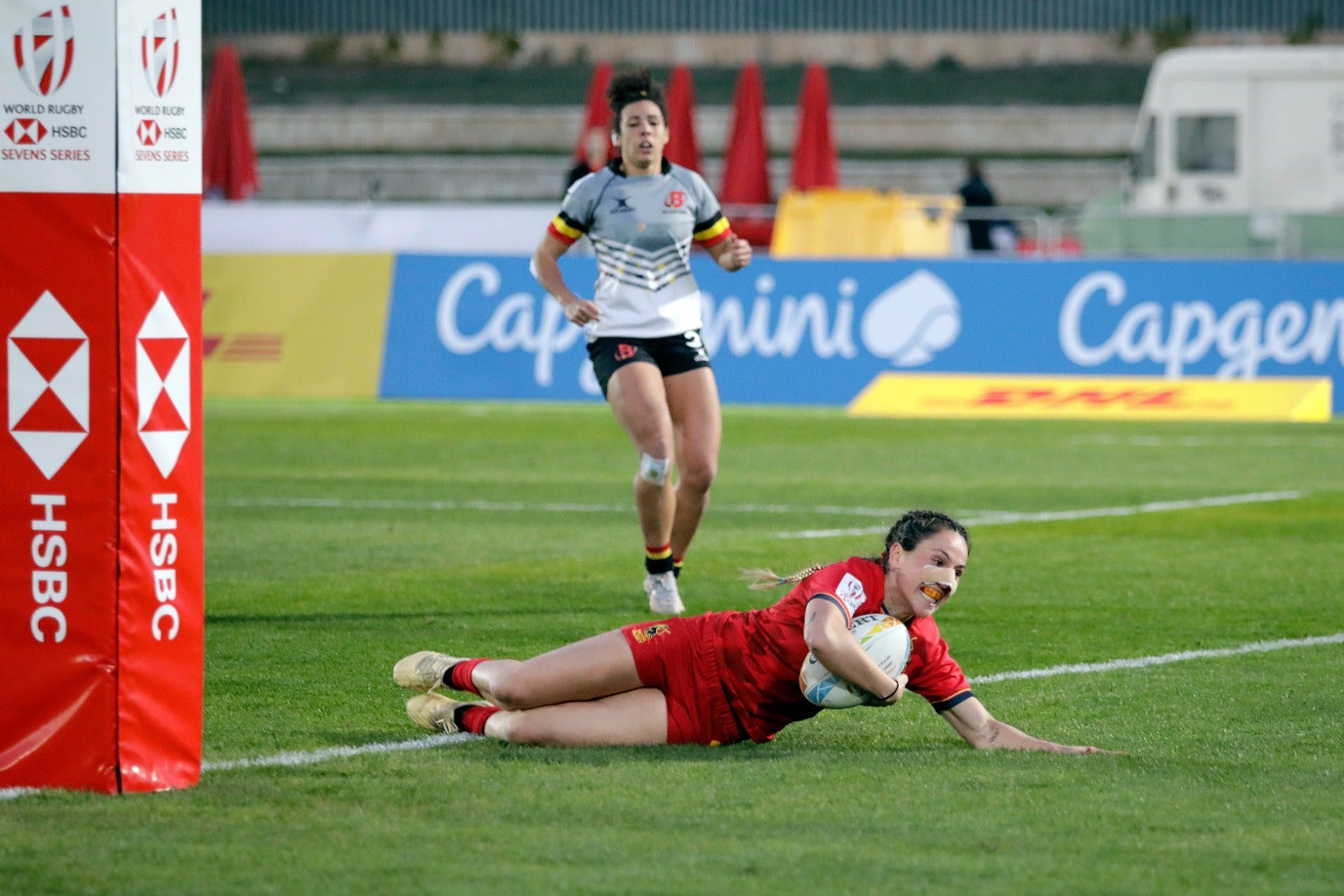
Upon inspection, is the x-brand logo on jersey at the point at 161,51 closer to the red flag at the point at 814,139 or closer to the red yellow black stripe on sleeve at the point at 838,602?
the red yellow black stripe on sleeve at the point at 838,602

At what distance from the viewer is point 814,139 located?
2920cm

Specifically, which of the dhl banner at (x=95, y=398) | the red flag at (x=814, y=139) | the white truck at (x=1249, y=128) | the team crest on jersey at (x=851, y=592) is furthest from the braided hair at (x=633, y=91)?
the white truck at (x=1249, y=128)

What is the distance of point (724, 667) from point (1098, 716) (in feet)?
4.47

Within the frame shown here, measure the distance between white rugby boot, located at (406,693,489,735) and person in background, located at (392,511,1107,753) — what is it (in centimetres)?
7

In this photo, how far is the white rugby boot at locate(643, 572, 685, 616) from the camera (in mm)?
8820

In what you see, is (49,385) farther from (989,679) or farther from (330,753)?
(989,679)

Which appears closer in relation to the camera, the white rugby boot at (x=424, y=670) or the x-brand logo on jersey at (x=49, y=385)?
the x-brand logo on jersey at (x=49, y=385)

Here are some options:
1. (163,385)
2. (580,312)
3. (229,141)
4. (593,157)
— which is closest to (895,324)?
(593,157)

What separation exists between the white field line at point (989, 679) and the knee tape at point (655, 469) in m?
2.20

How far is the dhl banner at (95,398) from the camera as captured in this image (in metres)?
5.14

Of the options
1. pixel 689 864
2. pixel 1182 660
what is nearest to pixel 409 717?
pixel 689 864

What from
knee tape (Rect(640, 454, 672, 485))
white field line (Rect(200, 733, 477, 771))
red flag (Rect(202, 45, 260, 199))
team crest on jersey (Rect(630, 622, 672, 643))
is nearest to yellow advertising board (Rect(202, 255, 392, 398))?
red flag (Rect(202, 45, 260, 199))

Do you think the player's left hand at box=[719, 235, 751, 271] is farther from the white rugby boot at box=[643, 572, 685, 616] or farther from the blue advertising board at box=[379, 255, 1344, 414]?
the blue advertising board at box=[379, 255, 1344, 414]

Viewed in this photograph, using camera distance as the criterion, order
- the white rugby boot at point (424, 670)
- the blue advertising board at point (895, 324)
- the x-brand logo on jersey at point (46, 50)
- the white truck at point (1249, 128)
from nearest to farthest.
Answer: the x-brand logo on jersey at point (46, 50) < the white rugby boot at point (424, 670) < the blue advertising board at point (895, 324) < the white truck at point (1249, 128)
